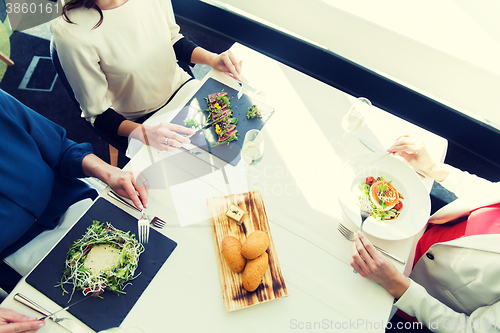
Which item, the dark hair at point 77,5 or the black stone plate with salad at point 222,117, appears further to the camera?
the black stone plate with salad at point 222,117

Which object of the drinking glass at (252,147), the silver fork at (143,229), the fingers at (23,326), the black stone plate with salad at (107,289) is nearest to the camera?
the fingers at (23,326)

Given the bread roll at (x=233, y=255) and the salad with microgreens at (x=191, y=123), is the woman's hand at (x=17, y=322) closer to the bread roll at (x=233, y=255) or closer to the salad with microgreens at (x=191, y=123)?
the bread roll at (x=233, y=255)

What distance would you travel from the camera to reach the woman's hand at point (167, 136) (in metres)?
1.08

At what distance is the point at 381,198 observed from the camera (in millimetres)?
1021

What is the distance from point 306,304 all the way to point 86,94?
1.13m

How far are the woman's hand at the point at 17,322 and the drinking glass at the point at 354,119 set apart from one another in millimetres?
1165

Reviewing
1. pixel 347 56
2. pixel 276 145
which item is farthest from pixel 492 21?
pixel 276 145

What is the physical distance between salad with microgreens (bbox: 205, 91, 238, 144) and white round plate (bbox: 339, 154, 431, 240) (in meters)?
0.48

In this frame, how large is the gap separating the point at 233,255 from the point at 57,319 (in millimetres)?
517

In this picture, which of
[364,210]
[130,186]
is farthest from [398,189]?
[130,186]

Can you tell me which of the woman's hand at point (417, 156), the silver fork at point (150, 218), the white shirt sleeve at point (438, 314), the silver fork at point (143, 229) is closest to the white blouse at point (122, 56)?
the silver fork at point (150, 218)

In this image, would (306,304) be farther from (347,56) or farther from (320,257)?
(347,56)

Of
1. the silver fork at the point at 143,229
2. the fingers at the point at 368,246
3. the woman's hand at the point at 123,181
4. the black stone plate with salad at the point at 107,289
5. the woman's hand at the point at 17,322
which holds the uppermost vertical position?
the fingers at the point at 368,246

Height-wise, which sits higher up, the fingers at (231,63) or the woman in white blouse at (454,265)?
the fingers at (231,63)
